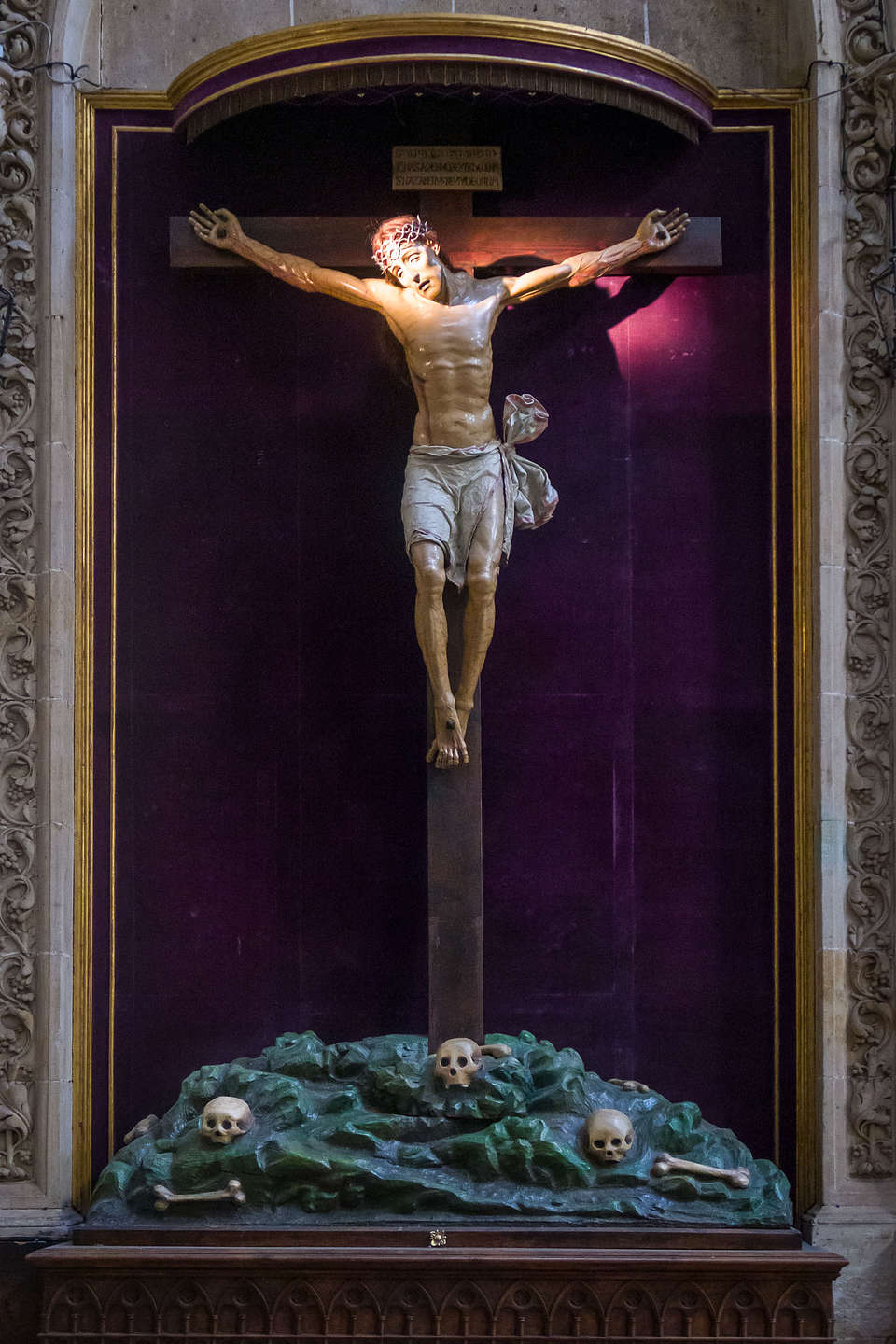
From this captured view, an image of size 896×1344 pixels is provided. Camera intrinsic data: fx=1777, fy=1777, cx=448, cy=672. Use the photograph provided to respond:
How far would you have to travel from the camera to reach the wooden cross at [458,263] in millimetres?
7684

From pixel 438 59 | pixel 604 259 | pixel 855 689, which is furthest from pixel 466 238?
pixel 855 689

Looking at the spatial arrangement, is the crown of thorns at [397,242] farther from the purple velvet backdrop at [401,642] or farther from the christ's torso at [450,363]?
the purple velvet backdrop at [401,642]

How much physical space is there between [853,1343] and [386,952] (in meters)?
2.71

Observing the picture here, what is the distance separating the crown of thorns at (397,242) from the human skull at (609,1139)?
3.82 m

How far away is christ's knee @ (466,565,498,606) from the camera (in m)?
7.72

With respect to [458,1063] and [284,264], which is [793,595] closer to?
[458,1063]

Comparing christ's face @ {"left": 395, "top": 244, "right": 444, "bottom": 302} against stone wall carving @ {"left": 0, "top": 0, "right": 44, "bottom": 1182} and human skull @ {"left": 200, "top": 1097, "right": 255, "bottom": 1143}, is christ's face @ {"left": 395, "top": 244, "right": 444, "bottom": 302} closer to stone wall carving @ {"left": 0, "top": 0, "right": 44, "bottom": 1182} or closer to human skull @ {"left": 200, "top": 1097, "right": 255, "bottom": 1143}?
stone wall carving @ {"left": 0, "top": 0, "right": 44, "bottom": 1182}

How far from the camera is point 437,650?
776 centimetres

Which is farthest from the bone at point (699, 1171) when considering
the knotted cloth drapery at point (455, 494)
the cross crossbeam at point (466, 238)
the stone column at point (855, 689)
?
the cross crossbeam at point (466, 238)

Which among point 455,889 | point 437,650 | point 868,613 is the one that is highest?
point 868,613

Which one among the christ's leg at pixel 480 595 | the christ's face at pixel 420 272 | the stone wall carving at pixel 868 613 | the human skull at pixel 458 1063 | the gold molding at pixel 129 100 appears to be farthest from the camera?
the gold molding at pixel 129 100

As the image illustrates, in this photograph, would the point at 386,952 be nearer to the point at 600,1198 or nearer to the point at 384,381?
the point at 600,1198

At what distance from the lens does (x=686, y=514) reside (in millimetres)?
8516

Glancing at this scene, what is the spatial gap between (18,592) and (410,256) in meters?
2.37
